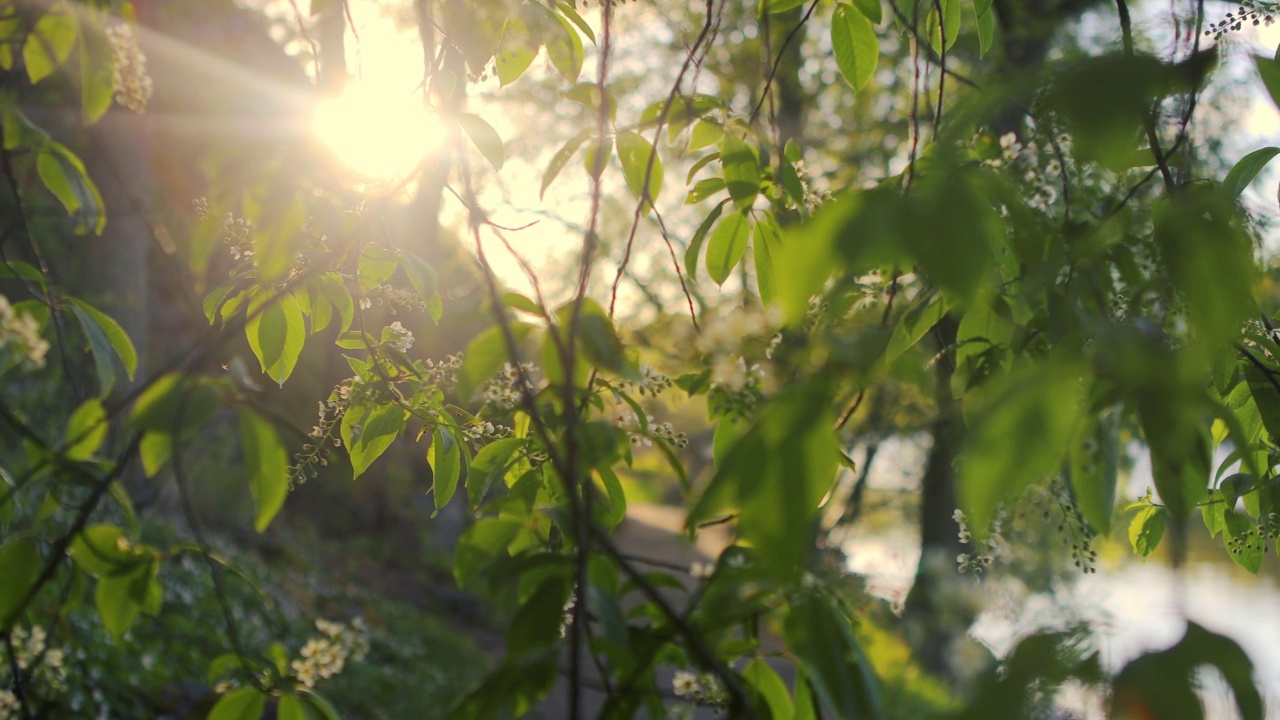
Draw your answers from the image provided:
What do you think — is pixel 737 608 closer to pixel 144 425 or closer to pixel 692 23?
pixel 144 425

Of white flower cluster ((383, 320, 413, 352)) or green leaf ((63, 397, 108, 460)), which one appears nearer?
green leaf ((63, 397, 108, 460))

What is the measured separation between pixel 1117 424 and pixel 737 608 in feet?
1.11

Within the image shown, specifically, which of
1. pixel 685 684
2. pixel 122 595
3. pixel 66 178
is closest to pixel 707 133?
pixel 685 684

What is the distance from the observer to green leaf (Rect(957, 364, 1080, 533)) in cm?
54

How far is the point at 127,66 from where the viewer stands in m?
1.47

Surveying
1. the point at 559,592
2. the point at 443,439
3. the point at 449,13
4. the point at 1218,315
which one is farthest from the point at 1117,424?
the point at 449,13

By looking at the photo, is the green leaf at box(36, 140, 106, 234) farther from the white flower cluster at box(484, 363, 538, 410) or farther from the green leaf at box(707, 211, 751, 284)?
the green leaf at box(707, 211, 751, 284)

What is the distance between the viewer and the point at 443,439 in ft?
4.28

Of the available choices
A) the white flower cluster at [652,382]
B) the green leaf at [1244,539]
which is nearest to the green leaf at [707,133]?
the white flower cluster at [652,382]

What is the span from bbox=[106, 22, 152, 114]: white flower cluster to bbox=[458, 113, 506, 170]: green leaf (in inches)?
22.2

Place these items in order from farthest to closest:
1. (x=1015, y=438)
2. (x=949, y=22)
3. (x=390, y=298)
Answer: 1. (x=949, y=22)
2. (x=390, y=298)
3. (x=1015, y=438)

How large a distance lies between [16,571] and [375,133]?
0.68 metres

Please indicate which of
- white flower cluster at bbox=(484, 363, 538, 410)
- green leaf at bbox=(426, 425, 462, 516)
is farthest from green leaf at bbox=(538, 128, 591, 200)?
green leaf at bbox=(426, 425, 462, 516)

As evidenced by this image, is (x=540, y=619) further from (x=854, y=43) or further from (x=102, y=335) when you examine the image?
(x=854, y=43)
